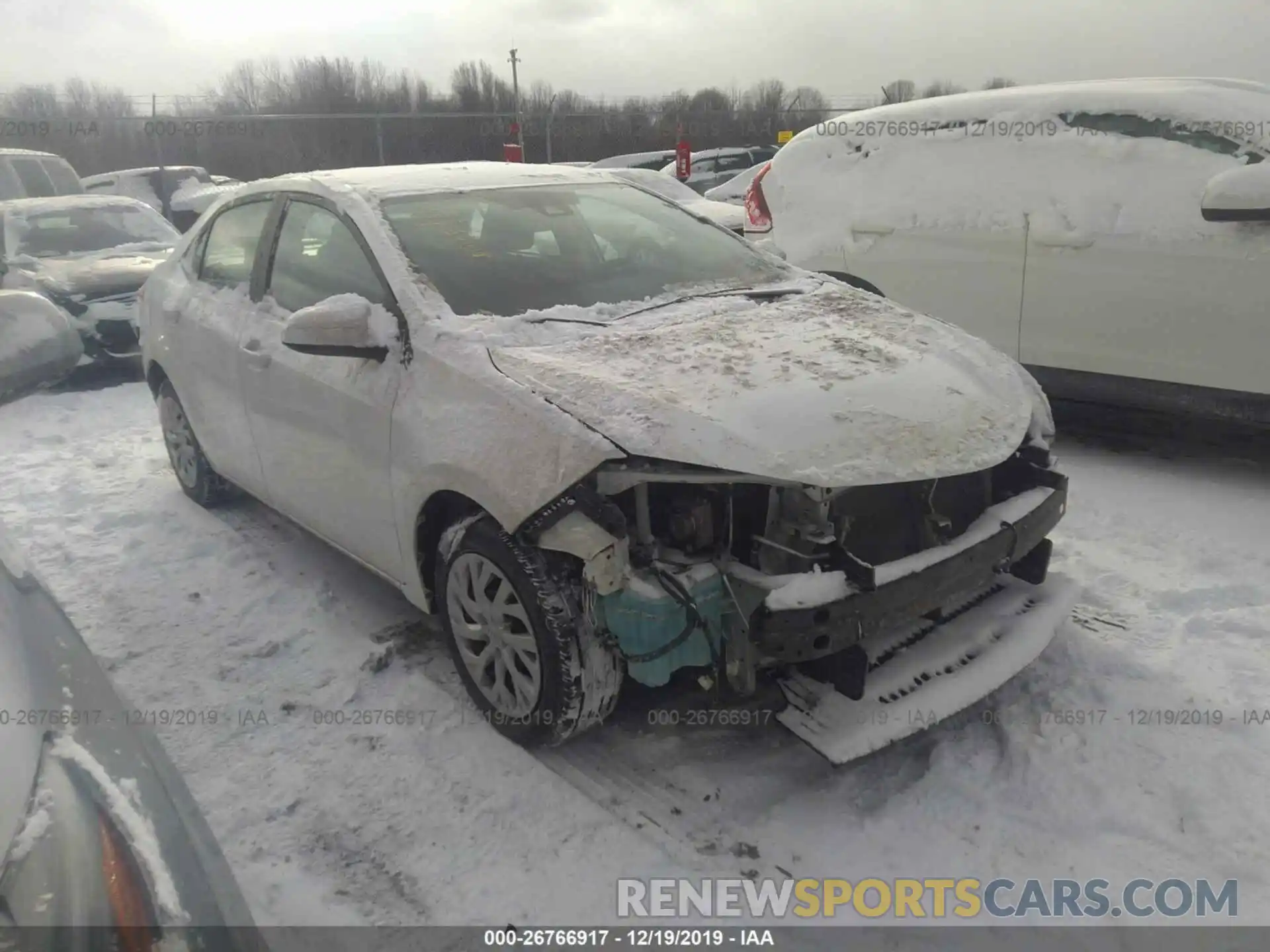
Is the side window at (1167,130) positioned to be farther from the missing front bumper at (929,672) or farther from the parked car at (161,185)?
the parked car at (161,185)

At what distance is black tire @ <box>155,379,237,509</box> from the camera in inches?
187

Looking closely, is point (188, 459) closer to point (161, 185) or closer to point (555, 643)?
point (555, 643)

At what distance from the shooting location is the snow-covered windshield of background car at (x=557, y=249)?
3141mm

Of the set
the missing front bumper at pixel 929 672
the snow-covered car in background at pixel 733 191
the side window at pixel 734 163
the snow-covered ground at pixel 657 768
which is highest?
the side window at pixel 734 163

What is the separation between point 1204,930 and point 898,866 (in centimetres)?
69

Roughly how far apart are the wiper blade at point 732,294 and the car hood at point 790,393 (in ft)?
0.30

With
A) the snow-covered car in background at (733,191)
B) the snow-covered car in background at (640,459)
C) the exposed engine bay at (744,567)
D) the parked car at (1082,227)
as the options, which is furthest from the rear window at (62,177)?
the exposed engine bay at (744,567)

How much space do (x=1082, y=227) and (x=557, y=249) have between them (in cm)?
284

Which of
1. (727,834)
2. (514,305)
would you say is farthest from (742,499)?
(514,305)

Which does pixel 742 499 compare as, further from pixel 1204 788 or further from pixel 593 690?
pixel 1204 788

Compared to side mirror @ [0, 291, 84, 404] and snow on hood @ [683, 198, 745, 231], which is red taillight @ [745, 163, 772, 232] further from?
side mirror @ [0, 291, 84, 404]

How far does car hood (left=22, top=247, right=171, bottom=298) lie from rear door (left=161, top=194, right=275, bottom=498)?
3.62 metres

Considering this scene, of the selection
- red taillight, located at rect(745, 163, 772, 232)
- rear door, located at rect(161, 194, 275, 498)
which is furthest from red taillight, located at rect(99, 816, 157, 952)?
red taillight, located at rect(745, 163, 772, 232)

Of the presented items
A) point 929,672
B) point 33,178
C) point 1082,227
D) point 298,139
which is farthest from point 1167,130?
point 298,139
